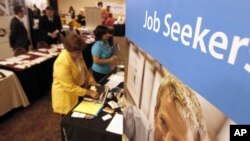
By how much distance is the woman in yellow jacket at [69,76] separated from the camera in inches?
93.0

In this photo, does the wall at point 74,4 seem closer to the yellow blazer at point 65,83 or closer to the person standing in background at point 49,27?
the person standing in background at point 49,27

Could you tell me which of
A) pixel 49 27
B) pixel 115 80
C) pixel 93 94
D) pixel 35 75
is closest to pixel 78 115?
pixel 93 94

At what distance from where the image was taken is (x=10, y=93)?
3.54 metres

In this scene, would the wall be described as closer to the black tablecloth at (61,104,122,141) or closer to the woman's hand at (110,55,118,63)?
the woman's hand at (110,55,118,63)

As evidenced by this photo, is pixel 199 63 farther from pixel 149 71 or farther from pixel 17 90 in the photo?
pixel 17 90

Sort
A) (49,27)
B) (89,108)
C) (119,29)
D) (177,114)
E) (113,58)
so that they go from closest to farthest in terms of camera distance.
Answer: (177,114)
(89,108)
(113,58)
(49,27)
(119,29)

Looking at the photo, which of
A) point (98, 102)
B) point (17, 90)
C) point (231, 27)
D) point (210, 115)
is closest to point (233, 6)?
point (231, 27)

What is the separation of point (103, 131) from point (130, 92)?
82cm

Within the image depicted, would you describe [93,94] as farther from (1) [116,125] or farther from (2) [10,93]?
(2) [10,93]

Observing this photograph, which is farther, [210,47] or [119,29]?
[119,29]

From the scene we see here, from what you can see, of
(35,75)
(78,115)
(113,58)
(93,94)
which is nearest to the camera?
(78,115)

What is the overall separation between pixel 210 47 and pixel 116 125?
1649 mm

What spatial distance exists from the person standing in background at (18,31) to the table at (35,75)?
1.50ft

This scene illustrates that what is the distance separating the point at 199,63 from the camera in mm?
649
